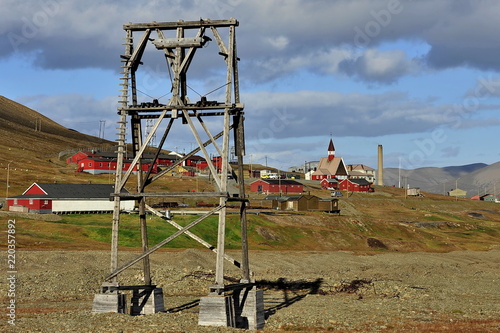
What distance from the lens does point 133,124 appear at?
29.1 m

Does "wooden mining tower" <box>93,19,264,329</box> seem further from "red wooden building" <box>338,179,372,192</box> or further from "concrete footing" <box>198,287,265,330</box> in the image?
"red wooden building" <box>338,179,372,192</box>

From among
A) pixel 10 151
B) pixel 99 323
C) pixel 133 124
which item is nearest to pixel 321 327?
pixel 99 323

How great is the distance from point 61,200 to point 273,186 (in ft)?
223

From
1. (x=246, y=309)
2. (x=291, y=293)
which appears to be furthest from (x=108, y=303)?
(x=291, y=293)

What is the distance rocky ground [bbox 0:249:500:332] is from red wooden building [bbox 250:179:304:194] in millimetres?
78809

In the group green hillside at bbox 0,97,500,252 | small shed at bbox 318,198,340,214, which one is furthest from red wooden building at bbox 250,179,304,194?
small shed at bbox 318,198,340,214

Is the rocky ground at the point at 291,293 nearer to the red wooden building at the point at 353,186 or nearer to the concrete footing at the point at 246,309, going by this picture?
the concrete footing at the point at 246,309

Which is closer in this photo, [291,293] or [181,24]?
[181,24]

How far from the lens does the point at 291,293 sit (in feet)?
140

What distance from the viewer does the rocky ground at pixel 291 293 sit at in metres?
27.4

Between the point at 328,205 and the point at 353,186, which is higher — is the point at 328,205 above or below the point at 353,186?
below

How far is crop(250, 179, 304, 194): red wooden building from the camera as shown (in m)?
144

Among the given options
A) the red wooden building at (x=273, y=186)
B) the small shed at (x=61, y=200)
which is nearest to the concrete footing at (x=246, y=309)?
the small shed at (x=61, y=200)

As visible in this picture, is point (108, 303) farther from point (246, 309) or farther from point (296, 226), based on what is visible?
point (296, 226)
